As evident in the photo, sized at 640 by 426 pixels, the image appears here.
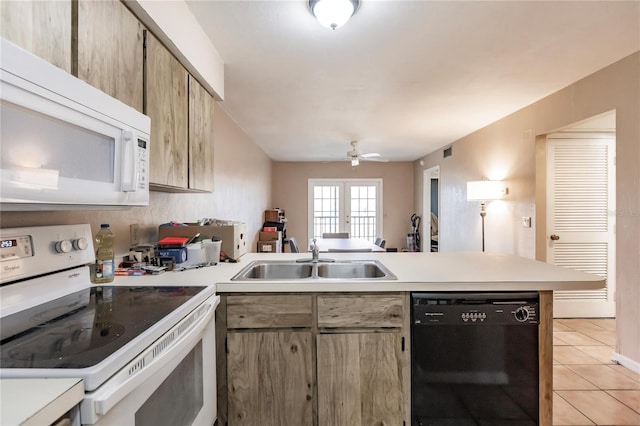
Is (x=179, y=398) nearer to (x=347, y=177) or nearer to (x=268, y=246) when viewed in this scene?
(x=268, y=246)

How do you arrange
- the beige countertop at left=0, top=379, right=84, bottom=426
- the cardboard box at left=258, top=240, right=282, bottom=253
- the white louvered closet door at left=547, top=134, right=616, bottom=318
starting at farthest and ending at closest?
the cardboard box at left=258, top=240, right=282, bottom=253 < the white louvered closet door at left=547, top=134, right=616, bottom=318 < the beige countertop at left=0, top=379, right=84, bottom=426

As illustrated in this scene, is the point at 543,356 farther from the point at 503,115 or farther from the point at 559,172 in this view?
the point at 503,115

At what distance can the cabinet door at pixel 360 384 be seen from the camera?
143 centimetres

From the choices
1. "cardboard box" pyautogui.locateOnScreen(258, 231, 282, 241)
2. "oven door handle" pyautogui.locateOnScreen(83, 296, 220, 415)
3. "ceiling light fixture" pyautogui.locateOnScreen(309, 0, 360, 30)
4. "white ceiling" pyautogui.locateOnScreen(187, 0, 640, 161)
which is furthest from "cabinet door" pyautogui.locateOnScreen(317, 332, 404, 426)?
"cardboard box" pyautogui.locateOnScreen(258, 231, 282, 241)

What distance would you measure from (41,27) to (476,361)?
79.9 inches

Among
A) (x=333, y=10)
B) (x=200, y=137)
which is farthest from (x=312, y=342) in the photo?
(x=333, y=10)

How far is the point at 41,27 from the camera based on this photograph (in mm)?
860

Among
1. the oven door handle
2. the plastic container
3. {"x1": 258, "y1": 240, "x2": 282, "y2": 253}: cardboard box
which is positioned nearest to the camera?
the oven door handle

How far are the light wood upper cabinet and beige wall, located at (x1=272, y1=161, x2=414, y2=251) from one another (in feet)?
21.6

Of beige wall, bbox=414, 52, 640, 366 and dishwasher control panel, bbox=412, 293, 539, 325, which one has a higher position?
beige wall, bbox=414, 52, 640, 366

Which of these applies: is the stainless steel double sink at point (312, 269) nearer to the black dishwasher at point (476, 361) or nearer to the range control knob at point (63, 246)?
the black dishwasher at point (476, 361)

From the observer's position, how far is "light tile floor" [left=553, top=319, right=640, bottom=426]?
192 cm

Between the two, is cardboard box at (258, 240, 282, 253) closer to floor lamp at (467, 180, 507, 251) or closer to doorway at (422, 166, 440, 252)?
floor lamp at (467, 180, 507, 251)

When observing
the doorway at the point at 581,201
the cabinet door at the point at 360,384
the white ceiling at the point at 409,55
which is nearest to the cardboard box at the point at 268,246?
the white ceiling at the point at 409,55
